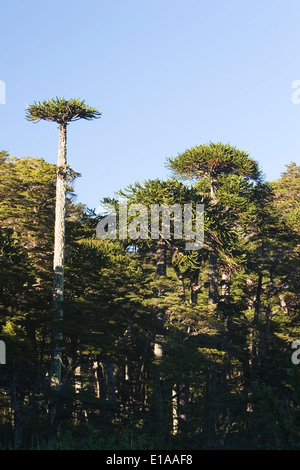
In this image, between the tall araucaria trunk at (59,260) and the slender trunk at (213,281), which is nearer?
the tall araucaria trunk at (59,260)

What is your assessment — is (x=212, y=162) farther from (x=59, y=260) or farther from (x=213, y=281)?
(x=59, y=260)

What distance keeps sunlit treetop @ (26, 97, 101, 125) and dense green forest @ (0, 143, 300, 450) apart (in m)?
2.61

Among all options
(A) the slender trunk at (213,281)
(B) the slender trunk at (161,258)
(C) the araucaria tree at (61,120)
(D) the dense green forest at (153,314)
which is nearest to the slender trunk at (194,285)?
(D) the dense green forest at (153,314)

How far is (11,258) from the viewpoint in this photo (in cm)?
2508

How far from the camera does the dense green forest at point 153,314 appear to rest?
21.5m

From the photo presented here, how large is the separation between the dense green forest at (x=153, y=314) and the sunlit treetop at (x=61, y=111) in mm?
2607

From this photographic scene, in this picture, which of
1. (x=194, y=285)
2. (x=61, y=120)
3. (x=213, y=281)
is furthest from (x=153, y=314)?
(x=61, y=120)

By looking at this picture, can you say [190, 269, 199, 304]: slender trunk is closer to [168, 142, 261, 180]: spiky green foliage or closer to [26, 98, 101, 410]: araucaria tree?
[168, 142, 261, 180]: spiky green foliage

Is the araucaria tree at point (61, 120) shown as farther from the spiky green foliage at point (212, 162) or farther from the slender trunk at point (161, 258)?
the spiky green foliage at point (212, 162)

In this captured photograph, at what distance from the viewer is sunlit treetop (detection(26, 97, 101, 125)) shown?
27.6 metres

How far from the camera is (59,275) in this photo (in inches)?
1006

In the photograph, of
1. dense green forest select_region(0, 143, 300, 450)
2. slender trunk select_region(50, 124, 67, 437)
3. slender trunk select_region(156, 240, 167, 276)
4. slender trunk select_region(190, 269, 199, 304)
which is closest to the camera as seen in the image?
dense green forest select_region(0, 143, 300, 450)

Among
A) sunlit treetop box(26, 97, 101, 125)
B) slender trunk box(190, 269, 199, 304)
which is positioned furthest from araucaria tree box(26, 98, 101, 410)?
slender trunk box(190, 269, 199, 304)
